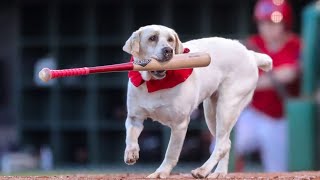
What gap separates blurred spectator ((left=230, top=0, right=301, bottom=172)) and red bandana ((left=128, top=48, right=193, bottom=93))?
5.29 m

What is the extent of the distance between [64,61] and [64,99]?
643mm

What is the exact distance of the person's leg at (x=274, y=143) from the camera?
13906mm

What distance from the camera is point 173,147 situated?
8609 millimetres

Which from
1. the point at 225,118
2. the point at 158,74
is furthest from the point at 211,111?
the point at 158,74

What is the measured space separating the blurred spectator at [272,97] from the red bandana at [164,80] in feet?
17.4

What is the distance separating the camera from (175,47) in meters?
8.44

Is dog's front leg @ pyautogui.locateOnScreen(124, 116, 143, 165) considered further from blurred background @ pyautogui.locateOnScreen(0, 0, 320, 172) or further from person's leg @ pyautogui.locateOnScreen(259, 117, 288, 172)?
blurred background @ pyautogui.locateOnScreen(0, 0, 320, 172)

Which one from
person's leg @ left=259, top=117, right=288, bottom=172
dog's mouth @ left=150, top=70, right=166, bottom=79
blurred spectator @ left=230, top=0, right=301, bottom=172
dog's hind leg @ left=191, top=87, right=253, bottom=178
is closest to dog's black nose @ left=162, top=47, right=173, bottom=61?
dog's mouth @ left=150, top=70, right=166, bottom=79

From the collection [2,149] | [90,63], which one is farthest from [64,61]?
[2,149]

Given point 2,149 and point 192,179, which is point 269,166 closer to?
point 192,179

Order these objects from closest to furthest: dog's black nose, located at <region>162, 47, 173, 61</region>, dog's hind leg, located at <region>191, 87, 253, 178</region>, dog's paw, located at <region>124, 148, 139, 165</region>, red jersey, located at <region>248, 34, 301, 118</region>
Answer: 1. dog's black nose, located at <region>162, 47, 173, 61</region>
2. dog's paw, located at <region>124, 148, 139, 165</region>
3. dog's hind leg, located at <region>191, 87, 253, 178</region>
4. red jersey, located at <region>248, 34, 301, 118</region>

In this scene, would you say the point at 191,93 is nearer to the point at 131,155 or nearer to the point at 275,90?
the point at 131,155

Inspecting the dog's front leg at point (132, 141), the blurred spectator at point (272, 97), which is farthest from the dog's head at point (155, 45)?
the blurred spectator at point (272, 97)

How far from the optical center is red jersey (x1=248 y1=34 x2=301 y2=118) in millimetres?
13742
